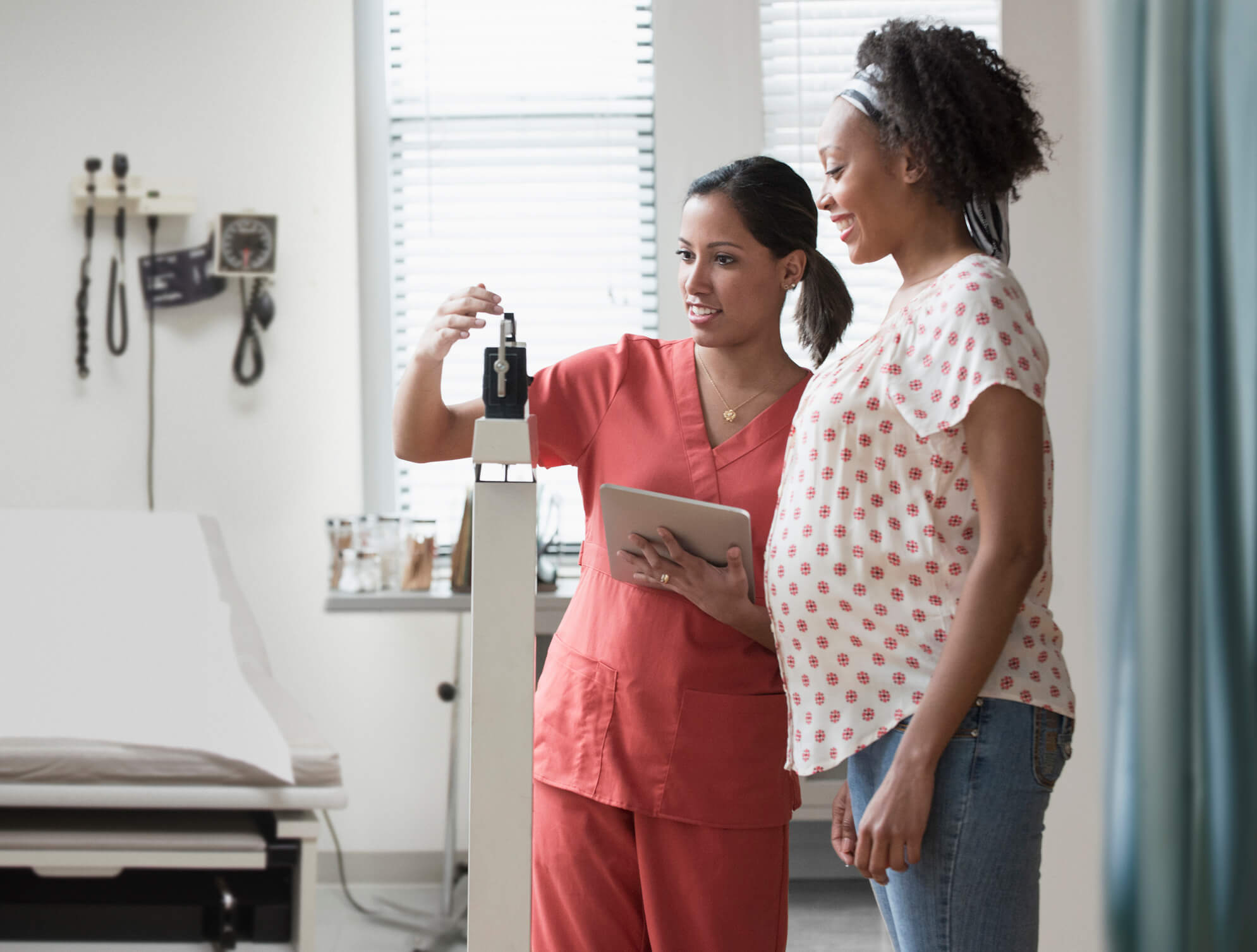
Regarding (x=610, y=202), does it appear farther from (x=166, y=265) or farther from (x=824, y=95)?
(x=166, y=265)

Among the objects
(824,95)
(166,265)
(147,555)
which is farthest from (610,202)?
(147,555)

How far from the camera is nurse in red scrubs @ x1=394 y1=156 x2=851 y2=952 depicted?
1117mm

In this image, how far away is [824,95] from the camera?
244 centimetres

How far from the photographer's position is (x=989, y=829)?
0.81 metres

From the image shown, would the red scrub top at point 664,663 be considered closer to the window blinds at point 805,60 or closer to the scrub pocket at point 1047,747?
the scrub pocket at point 1047,747


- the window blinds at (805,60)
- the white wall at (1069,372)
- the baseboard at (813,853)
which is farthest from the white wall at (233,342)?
the white wall at (1069,372)

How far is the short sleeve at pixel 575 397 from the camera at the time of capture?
1.24 meters

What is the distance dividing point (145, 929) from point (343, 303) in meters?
1.52

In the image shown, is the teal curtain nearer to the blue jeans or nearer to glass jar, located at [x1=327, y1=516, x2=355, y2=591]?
the blue jeans

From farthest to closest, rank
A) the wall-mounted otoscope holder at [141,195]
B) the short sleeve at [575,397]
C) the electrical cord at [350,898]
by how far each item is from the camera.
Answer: the wall-mounted otoscope holder at [141,195] < the electrical cord at [350,898] < the short sleeve at [575,397]

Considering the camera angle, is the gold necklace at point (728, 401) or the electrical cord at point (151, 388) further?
the electrical cord at point (151, 388)

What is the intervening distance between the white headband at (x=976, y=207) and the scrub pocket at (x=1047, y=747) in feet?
1.27

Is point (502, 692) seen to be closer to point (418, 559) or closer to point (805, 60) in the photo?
point (418, 559)

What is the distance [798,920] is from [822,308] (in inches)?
66.2
